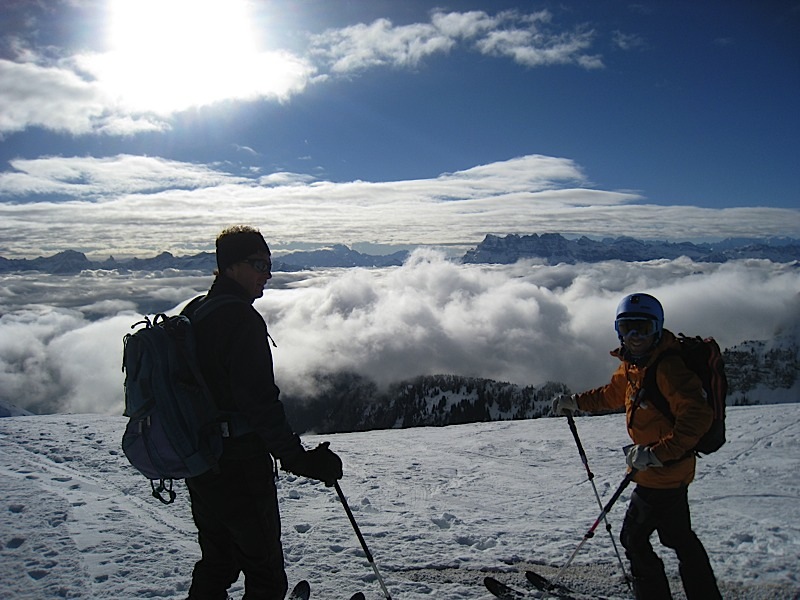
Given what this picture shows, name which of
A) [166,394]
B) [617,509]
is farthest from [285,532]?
[617,509]

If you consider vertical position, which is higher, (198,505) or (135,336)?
(135,336)

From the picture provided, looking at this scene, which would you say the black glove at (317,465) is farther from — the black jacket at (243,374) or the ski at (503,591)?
the ski at (503,591)

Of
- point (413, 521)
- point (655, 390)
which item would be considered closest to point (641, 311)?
point (655, 390)

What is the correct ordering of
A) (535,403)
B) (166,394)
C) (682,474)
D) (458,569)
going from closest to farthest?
(166,394) < (682,474) < (458,569) < (535,403)

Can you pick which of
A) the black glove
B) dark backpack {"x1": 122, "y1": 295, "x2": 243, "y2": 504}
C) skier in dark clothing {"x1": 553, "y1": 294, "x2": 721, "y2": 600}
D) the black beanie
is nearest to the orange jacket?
skier in dark clothing {"x1": 553, "y1": 294, "x2": 721, "y2": 600}

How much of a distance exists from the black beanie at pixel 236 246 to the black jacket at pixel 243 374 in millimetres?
317

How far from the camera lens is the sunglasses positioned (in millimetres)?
3283

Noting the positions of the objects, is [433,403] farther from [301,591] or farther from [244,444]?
[244,444]

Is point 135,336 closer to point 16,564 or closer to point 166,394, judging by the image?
point 166,394

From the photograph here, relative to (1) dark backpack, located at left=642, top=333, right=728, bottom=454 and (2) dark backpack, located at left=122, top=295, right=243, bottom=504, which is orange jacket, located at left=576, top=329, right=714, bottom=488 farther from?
(2) dark backpack, located at left=122, top=295, right=243, bottom=504

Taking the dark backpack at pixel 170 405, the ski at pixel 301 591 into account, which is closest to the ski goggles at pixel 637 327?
the dark backpack at pixel 170 405

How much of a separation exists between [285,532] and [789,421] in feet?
37.7

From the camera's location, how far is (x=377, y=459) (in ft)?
32.3

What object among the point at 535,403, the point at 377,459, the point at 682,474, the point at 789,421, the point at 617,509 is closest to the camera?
the point at 682,474
